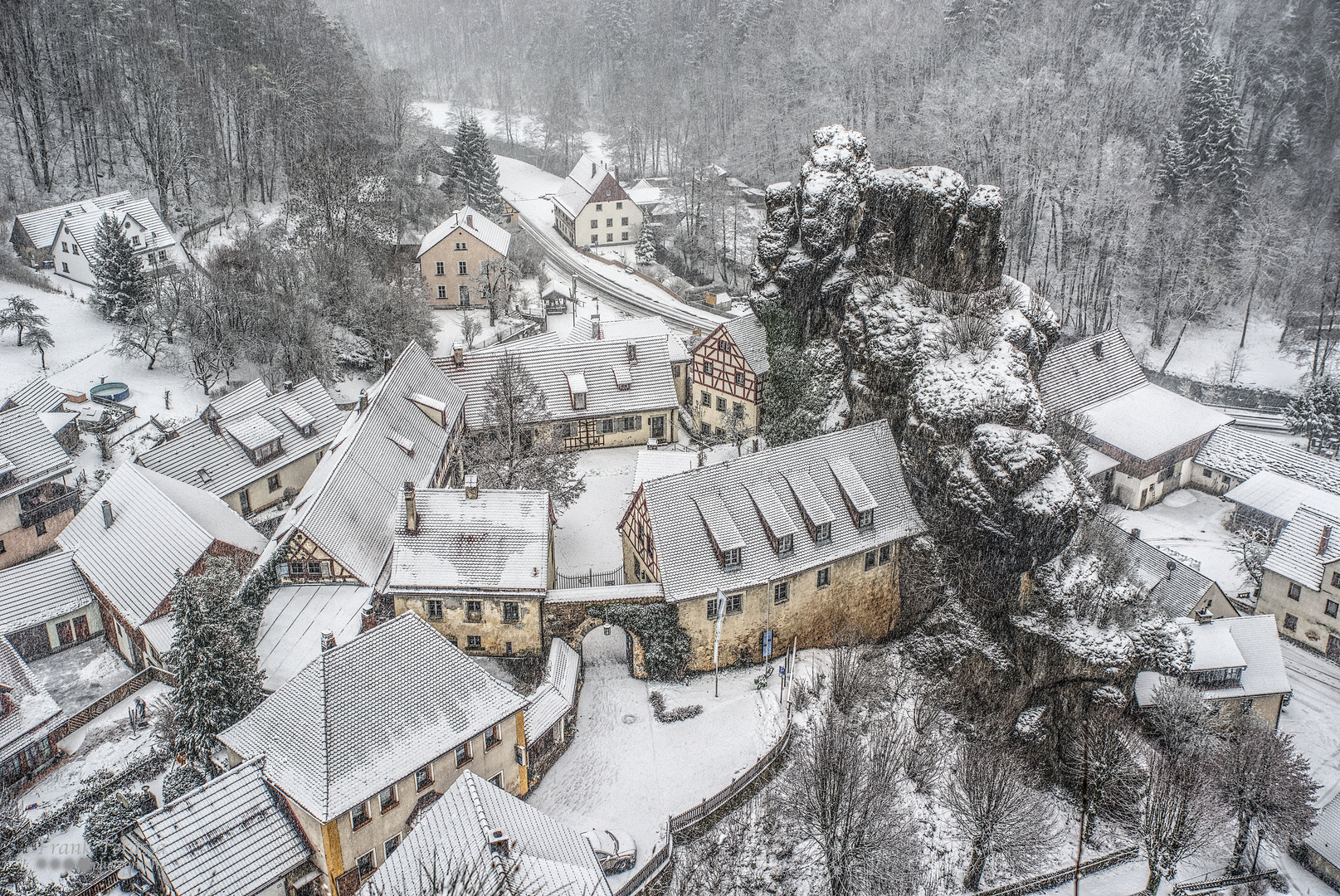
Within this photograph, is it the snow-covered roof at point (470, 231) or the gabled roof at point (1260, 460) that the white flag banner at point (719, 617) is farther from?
the snow-covered roof at point (470, 231)

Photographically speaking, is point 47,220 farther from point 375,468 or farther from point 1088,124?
point 1088,124

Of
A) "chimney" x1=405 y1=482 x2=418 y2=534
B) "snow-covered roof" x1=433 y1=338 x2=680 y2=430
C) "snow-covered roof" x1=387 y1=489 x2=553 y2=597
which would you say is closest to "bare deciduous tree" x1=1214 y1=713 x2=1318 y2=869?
"snow-covered roof" x1=387 y1=489 x2=553 y2=597

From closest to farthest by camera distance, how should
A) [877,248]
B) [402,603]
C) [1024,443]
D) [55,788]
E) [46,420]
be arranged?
[55,788] < [402,603] < [1024,443] < [46,420] < [877,248]

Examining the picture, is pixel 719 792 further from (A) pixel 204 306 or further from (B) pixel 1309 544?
(A) pixel 204 306

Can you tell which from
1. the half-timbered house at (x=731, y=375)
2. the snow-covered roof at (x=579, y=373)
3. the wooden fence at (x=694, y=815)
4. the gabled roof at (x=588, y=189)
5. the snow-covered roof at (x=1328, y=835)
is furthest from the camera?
the gabled roof at (x=588, y=189)

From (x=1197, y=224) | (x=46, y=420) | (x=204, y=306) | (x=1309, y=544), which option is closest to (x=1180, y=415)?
(x=1309, y=544)

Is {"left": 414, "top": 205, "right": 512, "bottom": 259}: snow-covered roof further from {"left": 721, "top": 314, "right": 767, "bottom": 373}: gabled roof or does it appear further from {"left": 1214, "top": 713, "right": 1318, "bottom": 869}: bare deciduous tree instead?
{"left": 1214, "top": 713, "right": 1318, "bottom": 869}: bare deciduous tree

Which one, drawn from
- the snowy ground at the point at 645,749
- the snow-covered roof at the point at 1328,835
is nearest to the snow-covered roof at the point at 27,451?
the snowy ground at the point at 645,749
